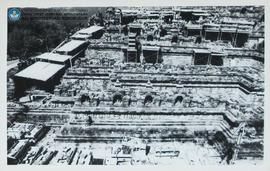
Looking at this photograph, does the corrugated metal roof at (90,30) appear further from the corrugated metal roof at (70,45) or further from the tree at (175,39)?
the tree at (175,39)

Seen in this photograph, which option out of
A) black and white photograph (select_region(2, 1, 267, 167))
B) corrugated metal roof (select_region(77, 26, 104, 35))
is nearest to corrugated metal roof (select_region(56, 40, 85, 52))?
black and white photograph (select_region(2, 1, 267, 167))

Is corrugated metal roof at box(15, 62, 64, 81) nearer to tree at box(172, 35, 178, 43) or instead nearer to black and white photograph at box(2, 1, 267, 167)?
black and white photograph at box(2, 1, 267, 167)

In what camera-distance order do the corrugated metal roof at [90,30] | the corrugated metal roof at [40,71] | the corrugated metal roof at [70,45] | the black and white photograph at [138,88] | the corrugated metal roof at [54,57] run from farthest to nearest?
the corrugated metal roof at [90,30], the corrugated metal roof at [70,45], the corrugated metal roof at [54,57], the corrugated metal roof at [40,71], the black and white photograph at [138,88]

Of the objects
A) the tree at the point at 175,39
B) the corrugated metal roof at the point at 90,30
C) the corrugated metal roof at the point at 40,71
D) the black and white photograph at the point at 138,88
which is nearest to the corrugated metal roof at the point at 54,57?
the black and white photograph at the point at 138,88

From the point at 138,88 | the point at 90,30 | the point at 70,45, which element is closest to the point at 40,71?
the point at 70,45

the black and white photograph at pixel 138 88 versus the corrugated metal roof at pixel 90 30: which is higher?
the corrugated metal roof at pixel 90 30

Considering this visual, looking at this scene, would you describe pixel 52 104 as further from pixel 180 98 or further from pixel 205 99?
pixel 205 99

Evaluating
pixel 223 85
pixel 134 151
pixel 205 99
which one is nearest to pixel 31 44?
pixel 134 151
